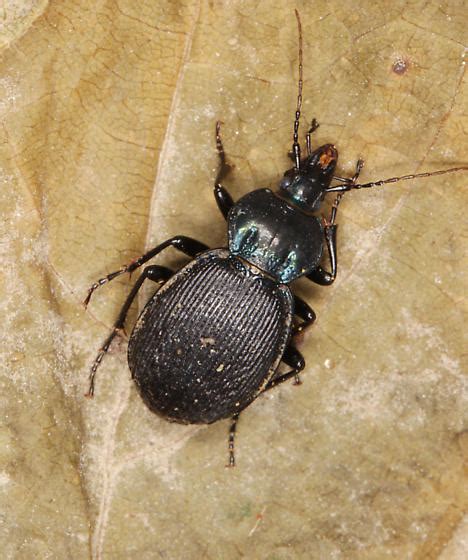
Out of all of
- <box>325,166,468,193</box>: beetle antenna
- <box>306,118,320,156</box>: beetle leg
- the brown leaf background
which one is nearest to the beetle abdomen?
the brown leaf background

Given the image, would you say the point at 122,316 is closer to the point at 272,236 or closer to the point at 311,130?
the point at 272,236

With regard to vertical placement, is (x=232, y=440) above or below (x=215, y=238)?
below

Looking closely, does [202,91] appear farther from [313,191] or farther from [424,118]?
[424,118]

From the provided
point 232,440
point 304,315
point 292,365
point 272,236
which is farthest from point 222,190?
point 232,440

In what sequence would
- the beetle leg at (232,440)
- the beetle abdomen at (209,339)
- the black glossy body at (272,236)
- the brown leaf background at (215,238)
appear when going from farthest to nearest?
the beetle leg at (232,440), the black glossy body at (272,236), the brown leaf background at (215,238), the beetle abdomen at (209,339)

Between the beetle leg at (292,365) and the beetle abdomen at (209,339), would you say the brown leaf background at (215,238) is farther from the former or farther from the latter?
the beetle abdomen at (209,339)

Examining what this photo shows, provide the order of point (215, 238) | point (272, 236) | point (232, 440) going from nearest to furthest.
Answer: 1. point (272, 236)
2. point (232, 440)
3. point (215, 238)

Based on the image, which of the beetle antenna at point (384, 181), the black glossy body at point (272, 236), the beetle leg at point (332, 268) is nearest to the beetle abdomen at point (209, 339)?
the black glossy body at point (272, 236)
